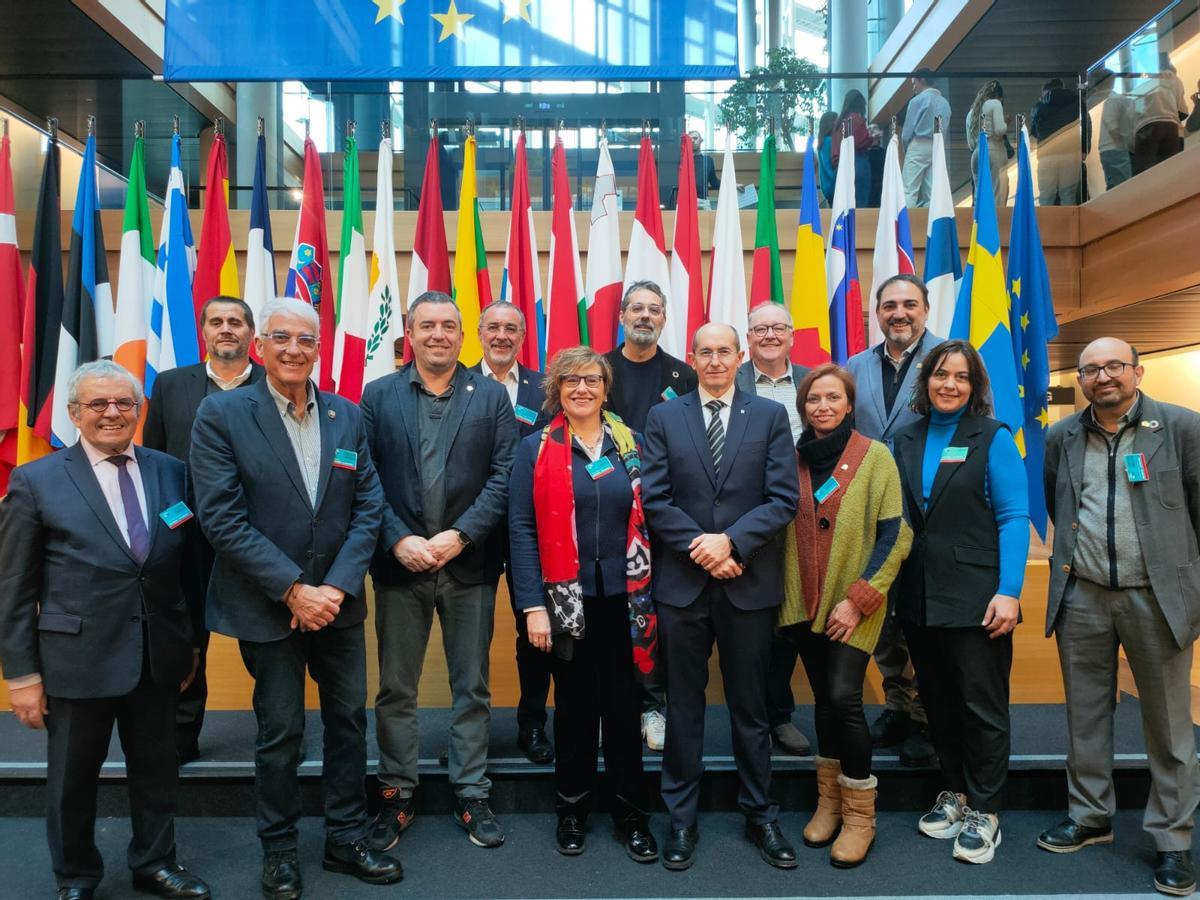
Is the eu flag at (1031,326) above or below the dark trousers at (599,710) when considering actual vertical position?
above

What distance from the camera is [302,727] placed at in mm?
2402

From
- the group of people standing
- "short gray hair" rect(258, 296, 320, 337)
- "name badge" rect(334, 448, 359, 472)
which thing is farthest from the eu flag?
"short gray hair" rect(258, 296, 320, 337)

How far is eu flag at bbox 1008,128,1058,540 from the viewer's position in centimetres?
426

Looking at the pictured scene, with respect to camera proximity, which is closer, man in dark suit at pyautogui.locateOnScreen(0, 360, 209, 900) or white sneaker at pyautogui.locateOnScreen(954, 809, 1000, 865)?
man in dark suit at pyautogui.locateOnScreen(0, 360, 209, 900)

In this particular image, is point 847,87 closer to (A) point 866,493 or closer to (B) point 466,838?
(A) point 866,493

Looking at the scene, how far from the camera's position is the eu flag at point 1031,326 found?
4262 millimetres

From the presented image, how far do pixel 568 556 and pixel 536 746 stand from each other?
36.6 inches

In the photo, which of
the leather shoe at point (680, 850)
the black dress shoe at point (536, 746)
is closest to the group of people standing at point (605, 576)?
the leather shoe at point (680, 850)

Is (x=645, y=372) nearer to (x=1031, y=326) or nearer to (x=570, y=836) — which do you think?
(x=570, y=836)

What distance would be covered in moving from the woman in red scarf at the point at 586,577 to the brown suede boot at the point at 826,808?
1.68 feet

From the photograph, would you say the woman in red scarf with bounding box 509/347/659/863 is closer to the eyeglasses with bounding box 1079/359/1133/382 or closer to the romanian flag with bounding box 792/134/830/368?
the eyeglasses with bounding box 1079/359/1133/382

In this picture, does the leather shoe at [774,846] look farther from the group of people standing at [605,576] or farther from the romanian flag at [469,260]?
the romanian flag at [469,260]

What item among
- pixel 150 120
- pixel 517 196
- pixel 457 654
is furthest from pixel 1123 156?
pixel 150 120

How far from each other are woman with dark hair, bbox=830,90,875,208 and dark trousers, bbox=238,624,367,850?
457 cm
